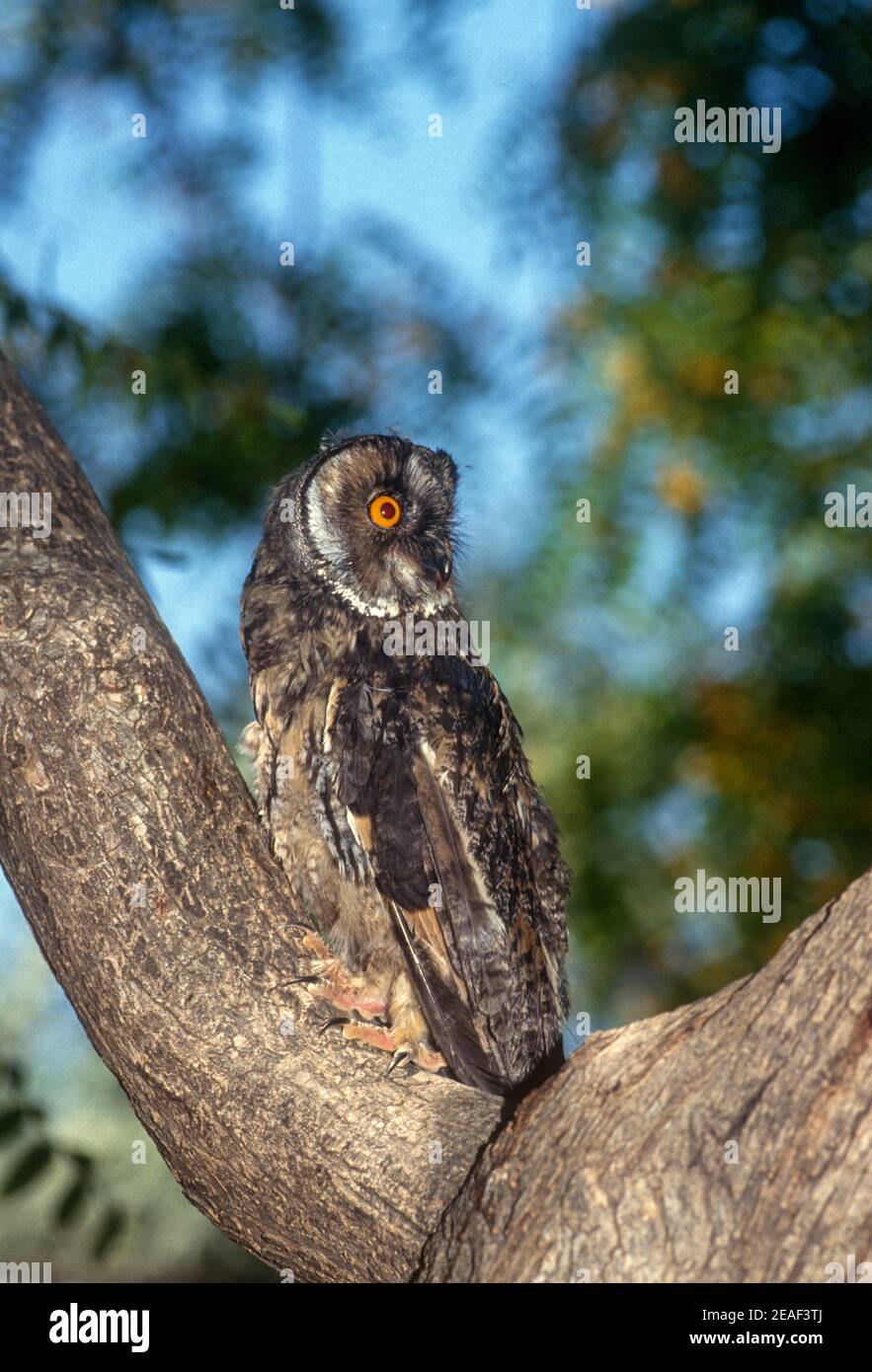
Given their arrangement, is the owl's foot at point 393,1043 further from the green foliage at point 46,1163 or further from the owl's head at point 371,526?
the owl's head at point 371,526

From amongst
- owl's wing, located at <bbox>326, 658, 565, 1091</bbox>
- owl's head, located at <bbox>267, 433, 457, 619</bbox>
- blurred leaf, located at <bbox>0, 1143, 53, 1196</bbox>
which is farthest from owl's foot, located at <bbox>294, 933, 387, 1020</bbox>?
owl's head, located at <bbox>267, 433, 457, 619</bbox>

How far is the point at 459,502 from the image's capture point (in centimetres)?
363

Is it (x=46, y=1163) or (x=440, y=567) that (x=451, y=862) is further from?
(x=46, y=1163)

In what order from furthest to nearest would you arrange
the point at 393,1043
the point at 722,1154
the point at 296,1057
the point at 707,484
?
the point at 707,484, the point at 393,1043, the point at 296,1057, the point at 722,1154

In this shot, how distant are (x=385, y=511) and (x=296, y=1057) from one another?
60.2 inches

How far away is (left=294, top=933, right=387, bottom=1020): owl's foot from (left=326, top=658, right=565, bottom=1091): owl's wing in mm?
143

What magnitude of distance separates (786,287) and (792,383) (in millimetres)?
475

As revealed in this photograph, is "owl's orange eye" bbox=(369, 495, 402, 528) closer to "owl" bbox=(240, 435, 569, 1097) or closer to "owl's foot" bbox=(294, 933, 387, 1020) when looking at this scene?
"owl" bbox=(240, 435, 569, 1097)

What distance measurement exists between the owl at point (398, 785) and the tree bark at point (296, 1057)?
0.23m

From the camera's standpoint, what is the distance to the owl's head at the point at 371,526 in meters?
3.31

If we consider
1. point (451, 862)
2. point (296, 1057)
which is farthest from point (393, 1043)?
point (451, 862)

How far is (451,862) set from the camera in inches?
117

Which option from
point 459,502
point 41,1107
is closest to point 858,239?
point 459,502

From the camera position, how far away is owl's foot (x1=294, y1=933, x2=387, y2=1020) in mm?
2645
